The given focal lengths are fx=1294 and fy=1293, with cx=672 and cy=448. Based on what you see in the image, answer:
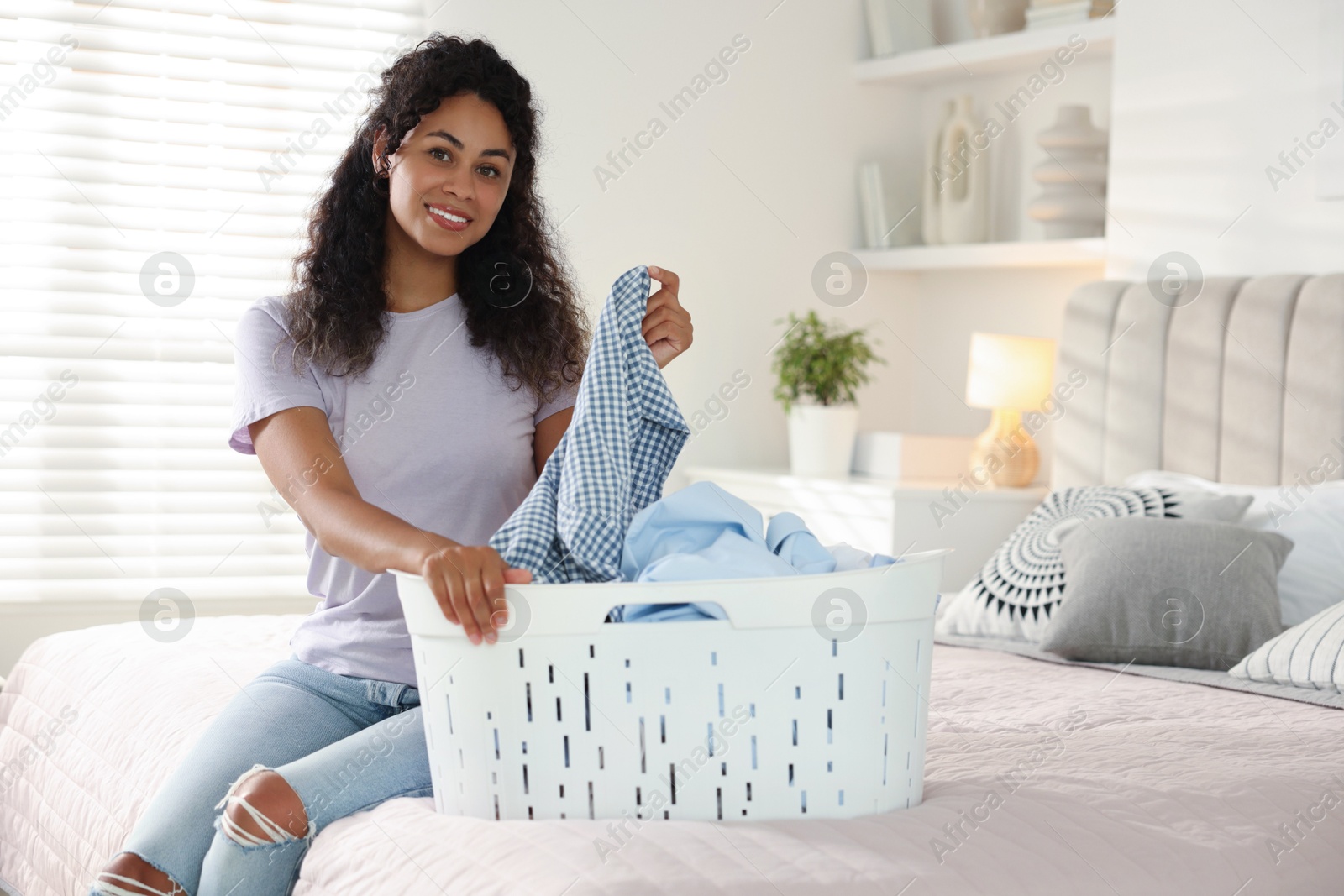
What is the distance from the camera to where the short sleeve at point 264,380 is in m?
1.45

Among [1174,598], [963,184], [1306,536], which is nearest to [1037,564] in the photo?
[1174,598]

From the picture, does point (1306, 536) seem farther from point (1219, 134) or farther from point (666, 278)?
point (666, 278)

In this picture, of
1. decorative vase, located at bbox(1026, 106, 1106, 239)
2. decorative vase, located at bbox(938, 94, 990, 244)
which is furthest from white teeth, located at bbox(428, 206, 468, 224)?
decorative vase, located at bbox(938, 94, 990, 244)

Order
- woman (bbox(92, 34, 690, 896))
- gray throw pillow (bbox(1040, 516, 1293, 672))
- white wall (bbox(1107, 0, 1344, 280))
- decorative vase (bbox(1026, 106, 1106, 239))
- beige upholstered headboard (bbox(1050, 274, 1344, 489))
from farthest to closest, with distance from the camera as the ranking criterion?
decorative vase (bbox(1026, 106, 1106, 239)), white wall (bbox(1107, 0, 1344, 280)), beige upholstered headboard (bbox(1050, 274, 1344, 489)), gray throw pillow (bbox(1040, 516, 1293, 672)), woman (bbox(92, 34, 690, 896))

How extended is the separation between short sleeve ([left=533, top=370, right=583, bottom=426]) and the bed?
0.52 m

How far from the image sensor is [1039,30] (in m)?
3.45

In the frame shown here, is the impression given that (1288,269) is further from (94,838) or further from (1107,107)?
(94,838)

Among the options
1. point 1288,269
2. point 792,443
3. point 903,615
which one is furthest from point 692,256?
point 903,615

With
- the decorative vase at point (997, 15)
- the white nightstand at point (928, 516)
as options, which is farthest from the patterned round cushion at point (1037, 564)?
the decorative vase at point (997, 15)

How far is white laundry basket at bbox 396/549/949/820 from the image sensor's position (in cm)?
108

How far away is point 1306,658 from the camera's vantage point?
1948 mm

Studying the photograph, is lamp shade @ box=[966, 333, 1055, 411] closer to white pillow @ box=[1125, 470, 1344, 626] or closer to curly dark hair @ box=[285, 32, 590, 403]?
white pillow @ box=[1125, 470, 1344, 626]

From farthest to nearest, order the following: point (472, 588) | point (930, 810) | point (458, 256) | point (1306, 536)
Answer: point (1306, 536) → point (458, 256) → point (930, 810) → point (472, 588)

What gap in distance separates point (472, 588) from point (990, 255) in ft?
9.17
